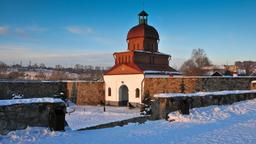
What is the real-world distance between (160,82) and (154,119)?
17554 mm

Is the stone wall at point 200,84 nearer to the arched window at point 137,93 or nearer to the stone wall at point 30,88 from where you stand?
the arched window at point 137,93

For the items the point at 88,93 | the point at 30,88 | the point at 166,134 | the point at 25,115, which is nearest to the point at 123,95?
the point at 88,93

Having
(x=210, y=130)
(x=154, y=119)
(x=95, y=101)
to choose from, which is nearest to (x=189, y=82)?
(x=95, y=101)

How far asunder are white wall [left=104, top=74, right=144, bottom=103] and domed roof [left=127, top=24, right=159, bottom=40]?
5.07m

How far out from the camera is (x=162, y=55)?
3278cm

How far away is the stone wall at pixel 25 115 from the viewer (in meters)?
5.90

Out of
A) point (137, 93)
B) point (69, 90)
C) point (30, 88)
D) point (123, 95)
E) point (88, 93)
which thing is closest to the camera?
point (137, 93)

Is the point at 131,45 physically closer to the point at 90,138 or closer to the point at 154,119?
the point at 154,119

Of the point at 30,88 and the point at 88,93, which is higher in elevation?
the point at 30,88

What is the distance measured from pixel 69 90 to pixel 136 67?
28.2ft

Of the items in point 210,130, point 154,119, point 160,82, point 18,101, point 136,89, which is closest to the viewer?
point 18,101

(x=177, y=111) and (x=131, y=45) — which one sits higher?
(x=131, y=45)

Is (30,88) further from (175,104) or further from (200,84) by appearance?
(175,104)

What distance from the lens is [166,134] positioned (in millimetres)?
6539
